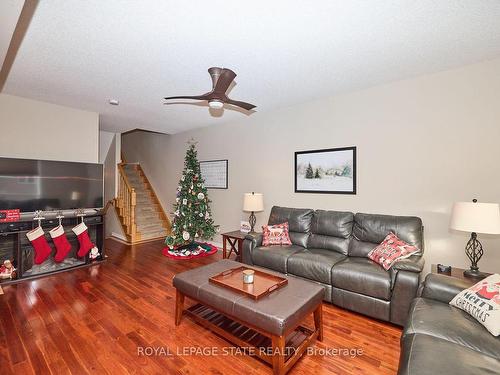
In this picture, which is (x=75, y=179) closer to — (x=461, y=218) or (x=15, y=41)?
(x=15, y=41)

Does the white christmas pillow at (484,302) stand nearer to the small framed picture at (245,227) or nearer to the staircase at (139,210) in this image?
the small framed picture at (245,227)

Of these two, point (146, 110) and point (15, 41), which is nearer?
point (15, 41)

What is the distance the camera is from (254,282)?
2219 millimetres

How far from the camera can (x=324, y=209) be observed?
3.79 metres

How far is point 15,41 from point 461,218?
4.37 metres

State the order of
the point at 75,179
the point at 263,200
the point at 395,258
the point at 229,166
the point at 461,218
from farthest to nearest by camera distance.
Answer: the point at 229,166 → the point at 263,200 → the point at 75,179 → the point at 395,258 → the point at 461,218

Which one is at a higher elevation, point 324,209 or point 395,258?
point 324,209

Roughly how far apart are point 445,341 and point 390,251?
1.30 meters

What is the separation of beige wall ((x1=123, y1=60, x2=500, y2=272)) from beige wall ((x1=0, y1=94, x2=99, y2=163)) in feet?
9.83

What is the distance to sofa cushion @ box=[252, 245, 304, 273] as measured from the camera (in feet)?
10.2

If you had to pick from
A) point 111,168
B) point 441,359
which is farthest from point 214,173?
point 441,359

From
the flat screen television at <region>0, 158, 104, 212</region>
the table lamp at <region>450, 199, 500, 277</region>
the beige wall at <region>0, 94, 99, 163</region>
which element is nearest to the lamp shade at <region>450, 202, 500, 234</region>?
the table lamp at <region>450, 199, 500, 277</region>

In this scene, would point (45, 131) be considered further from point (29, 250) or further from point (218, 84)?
point (218, 84)

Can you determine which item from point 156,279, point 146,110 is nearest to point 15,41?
point 146,110
